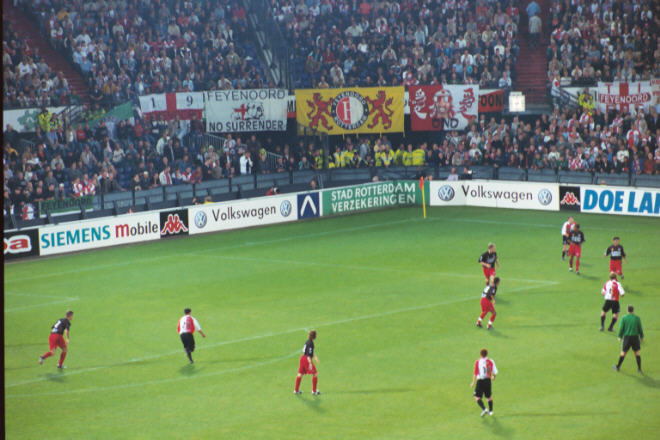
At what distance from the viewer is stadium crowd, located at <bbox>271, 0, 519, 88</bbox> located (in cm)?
5208

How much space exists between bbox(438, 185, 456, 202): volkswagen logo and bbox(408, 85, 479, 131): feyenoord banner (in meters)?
4.57

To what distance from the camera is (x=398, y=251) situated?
3634 cm

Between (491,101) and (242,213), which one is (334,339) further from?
(491,101)

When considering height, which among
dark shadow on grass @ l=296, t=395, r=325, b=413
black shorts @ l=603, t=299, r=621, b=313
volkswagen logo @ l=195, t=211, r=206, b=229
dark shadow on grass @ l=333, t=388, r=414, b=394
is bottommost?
dark shadow on grass @ l=296, t=395, r=325, b=413

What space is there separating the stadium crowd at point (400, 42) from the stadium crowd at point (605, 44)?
291 cm

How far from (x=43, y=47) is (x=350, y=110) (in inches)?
693

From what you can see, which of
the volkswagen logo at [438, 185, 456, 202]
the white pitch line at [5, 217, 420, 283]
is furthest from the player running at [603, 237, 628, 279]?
the volkswagen logo at [438, 185, 456, 202]

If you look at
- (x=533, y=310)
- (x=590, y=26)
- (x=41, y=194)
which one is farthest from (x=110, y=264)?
(x=590, y=26)

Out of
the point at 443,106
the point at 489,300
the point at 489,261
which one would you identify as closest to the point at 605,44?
the point at 443,106

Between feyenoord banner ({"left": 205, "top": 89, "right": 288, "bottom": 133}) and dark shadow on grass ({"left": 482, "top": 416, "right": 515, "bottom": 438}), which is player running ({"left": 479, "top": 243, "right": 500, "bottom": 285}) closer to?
dark shadow on grass ({"left": 482, "top": 416, "right": 515, "bottom": 438})

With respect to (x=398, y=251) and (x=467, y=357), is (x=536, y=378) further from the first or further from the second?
(x=398, y=251)

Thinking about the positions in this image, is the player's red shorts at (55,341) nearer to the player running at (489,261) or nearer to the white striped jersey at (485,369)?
the white striped jersey at (485,369)

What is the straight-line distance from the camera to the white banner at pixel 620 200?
136 ft

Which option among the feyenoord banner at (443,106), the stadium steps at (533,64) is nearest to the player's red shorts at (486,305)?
the feyenoord banner at (443,106)
